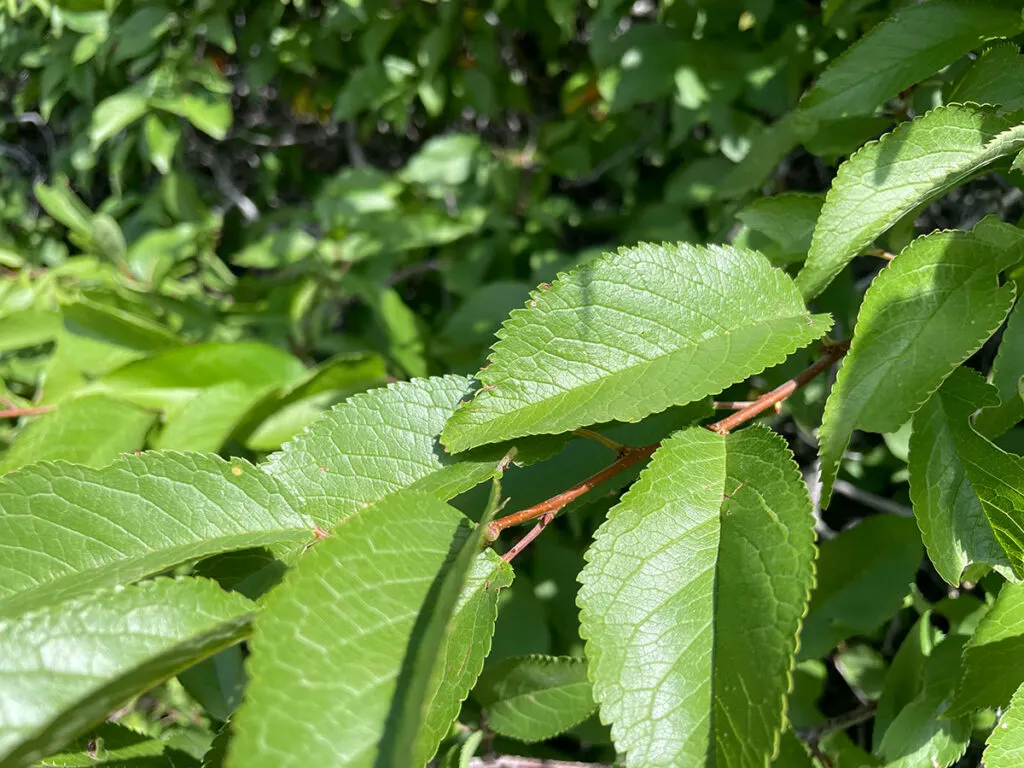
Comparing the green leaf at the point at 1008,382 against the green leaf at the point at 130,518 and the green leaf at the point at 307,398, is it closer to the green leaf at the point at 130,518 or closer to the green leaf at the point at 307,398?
the green leaf at the point at 130,518

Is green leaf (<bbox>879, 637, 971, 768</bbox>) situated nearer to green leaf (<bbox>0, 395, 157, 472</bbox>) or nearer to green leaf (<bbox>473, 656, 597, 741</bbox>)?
green leaf (<bbox>473, 656, 597, 741</bbox>)

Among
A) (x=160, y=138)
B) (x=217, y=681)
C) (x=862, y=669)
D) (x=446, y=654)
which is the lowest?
(x=862, y=669)

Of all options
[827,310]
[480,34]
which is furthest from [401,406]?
[480,34]

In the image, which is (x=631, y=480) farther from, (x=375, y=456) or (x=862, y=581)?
(x=862, y=581)

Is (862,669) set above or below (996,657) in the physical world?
below

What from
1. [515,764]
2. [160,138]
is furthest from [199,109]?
[515,764]

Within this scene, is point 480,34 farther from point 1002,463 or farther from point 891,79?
point 1002,463

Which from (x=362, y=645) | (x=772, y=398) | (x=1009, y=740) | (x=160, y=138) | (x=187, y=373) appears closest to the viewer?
(x=362, y=645)
